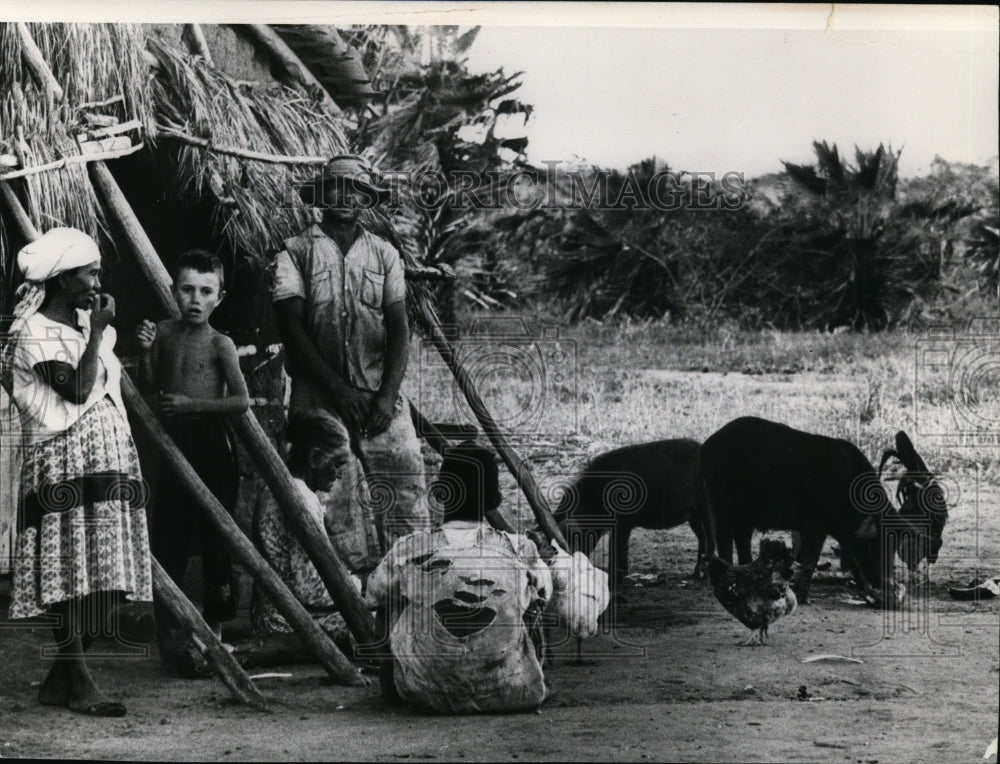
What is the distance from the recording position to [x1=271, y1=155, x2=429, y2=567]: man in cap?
251 inches

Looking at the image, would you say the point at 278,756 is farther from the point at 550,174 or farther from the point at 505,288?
the point at 550,174

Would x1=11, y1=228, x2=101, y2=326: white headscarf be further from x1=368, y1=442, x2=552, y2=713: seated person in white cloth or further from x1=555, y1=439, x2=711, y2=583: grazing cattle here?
x1=555, y1=439, x2=711, y2=583: grazing cattle

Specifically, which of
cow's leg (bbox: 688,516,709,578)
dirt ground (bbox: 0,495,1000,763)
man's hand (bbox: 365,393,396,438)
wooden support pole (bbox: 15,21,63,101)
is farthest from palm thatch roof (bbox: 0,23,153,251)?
cow's leg (bbox: 688,516,709,578)

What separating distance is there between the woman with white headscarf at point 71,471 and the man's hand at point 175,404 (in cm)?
19

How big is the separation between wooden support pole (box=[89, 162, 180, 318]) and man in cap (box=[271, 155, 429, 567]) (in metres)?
0.48

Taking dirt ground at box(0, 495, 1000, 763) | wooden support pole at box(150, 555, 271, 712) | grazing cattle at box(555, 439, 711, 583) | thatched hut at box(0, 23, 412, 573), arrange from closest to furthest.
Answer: dirt ground at box(0, 495, 1000, 763) < wooden support pole at box(150, 555, 271, 712) < thatched hut at box(0, 23, 412, 573) < grazing cattle at box(555, 439, 711, 583)

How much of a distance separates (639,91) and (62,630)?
3559 mm

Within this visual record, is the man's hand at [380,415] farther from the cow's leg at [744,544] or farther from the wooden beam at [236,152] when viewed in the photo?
the cow's leg at [744,544]

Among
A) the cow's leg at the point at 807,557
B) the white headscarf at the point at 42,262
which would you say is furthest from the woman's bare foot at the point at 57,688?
the cow's leg at the point at 807,557

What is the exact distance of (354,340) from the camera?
6391 millimetres

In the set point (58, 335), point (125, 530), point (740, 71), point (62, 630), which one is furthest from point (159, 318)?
point (740, 71)

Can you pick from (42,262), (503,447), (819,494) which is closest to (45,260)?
(42,262)

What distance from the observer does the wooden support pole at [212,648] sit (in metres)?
6.17

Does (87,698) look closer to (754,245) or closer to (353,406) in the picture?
(353,406)
